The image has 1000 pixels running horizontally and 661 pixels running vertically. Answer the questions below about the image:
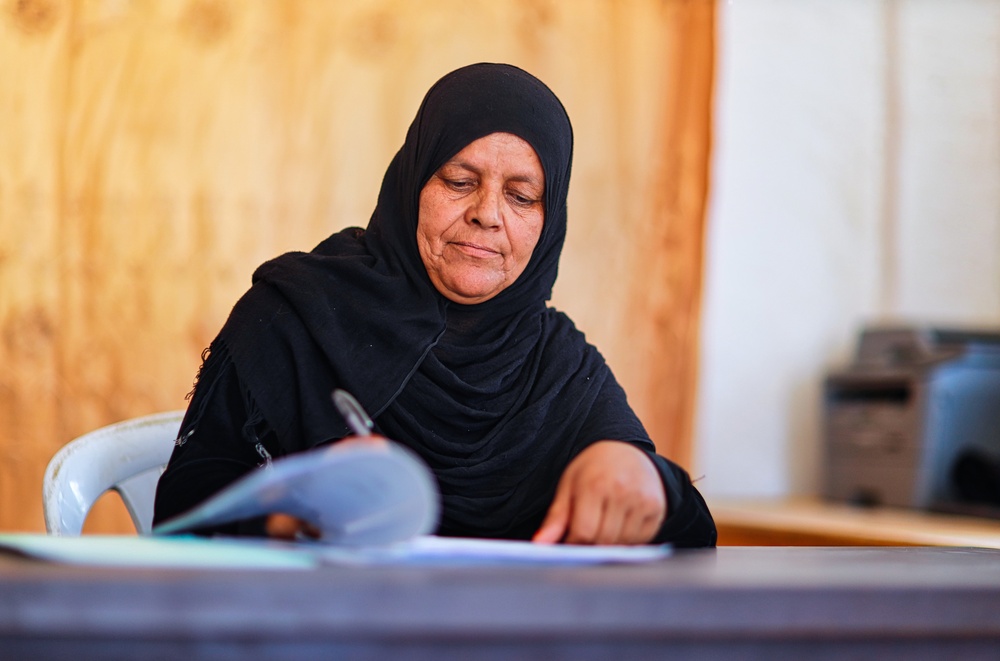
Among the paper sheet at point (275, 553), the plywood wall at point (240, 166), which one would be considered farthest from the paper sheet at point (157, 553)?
the plywood wall at point (240, 166)

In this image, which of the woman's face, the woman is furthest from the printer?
the woman's face

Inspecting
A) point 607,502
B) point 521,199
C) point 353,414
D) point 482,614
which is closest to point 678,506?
point 607,502

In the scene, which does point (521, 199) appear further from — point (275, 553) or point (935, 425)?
point (935, 425)

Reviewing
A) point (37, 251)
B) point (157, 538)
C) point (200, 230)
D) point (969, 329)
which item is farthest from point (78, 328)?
point (969, 329)

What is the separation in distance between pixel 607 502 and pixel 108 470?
31.8 inches

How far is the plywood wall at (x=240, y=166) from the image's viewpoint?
2.41m

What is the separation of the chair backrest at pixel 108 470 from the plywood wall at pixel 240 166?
1046 millimetres

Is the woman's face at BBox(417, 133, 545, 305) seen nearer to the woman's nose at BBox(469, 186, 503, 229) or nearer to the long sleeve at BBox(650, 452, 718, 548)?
the woman's nose at BBox(469, 186, 503, 229)

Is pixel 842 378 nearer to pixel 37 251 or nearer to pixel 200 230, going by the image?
pixel 200 230

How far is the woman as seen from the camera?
3.92ft

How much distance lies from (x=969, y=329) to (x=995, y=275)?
20.5 inches

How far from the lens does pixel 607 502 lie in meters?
0.84

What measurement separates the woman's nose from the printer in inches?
67.4

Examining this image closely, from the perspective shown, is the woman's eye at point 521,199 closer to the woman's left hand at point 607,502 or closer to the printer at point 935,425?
the woman's left hand at point 607,502
